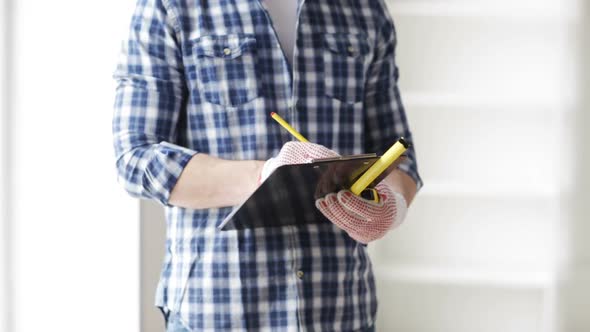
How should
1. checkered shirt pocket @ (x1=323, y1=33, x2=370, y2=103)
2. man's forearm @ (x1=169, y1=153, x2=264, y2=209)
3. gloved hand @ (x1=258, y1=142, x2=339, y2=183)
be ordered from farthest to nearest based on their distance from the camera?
checkered shirt pocket @ (x1=323, y1=33, x2=370, y2=103)
man's forearm @ (x1=169, y1=153, x2=264, y2=209)
gloved hand @ (x1=258, y1=142, x2=339, y2=183)

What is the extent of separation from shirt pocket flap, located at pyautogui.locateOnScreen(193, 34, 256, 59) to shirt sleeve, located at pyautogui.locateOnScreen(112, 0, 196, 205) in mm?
40

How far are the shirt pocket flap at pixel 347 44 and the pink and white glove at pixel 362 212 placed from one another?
253 millimetres

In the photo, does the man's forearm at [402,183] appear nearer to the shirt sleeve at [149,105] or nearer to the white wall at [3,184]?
the shirt sleeve at [149,105]

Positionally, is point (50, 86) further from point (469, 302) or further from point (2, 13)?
point (469, 302)

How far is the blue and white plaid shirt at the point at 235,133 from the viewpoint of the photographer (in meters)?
1.19

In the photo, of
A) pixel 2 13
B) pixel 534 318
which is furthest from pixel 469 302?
pixel 2 13

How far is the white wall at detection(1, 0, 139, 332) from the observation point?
70.9 inches

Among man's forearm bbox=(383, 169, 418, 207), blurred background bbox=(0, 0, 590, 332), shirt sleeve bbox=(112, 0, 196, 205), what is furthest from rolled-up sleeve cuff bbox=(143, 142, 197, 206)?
blurred background bbox=(0, 0, 590, 332)

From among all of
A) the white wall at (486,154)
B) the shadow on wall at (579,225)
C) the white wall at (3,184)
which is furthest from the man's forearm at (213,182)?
the shadow on wall at (579,225)

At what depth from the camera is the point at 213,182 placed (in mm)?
1157

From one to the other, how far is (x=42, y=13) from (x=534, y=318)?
5.96 feet

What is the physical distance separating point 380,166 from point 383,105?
404mm

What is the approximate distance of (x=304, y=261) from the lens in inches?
47.8

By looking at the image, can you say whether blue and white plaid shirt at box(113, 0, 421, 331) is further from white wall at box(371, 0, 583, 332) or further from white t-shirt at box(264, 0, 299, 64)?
white wall at box(371, 0, 583, 332)
